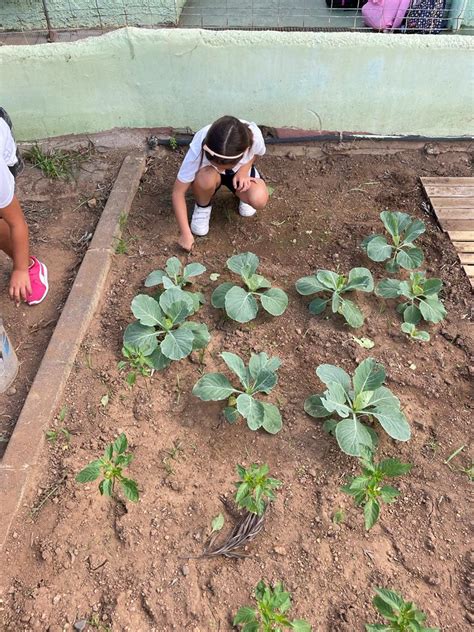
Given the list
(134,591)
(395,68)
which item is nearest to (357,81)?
(395,68)

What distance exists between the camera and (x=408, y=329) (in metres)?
2.20

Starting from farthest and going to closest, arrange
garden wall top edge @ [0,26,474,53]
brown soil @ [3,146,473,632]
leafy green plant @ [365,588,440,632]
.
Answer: garden wall top edge @ [0,26,474,53] < brown soil @ [3,146,473,632] < leafy green plant @ [365,588,440,632]

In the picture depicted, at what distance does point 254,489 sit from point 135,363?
73cm

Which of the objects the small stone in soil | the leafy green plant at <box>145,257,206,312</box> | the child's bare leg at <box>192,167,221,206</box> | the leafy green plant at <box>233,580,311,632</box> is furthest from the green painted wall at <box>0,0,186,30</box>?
Result: the leafy green plant at <box>233,580,311,632</box>

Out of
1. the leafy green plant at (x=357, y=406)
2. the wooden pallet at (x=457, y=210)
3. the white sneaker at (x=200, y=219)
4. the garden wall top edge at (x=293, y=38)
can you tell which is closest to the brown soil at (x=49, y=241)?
the white sneaker at (x=200, y=219)

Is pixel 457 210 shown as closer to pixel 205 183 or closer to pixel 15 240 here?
pixel 205 183

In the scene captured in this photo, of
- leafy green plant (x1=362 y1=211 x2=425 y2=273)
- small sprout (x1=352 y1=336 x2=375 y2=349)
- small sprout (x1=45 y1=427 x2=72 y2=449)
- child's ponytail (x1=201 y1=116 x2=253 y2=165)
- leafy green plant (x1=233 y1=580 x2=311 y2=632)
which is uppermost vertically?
child's ponytail (x1=201 y1=116 x2=253 y2=165)

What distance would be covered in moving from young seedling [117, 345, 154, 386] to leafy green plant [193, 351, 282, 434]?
0.23 meters

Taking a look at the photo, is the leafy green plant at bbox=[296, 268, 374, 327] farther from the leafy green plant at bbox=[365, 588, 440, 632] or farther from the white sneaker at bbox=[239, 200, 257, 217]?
the leafy green plant at bbox=[365, 588, 440, 632]

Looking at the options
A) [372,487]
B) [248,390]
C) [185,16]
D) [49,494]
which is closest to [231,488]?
[248,390]

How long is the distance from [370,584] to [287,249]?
1589 mm

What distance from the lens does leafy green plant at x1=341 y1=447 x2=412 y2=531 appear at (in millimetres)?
Result: 1611

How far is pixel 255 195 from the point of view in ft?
8.73

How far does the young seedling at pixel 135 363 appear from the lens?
2.09 metres
